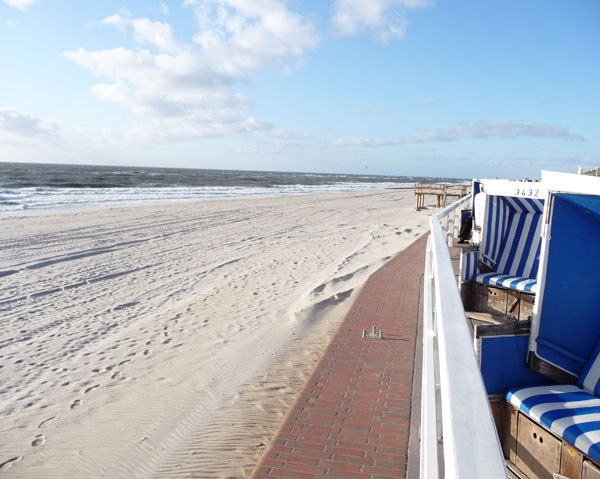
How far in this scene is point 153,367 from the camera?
529cm

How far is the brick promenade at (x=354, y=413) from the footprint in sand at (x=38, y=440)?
221 cm

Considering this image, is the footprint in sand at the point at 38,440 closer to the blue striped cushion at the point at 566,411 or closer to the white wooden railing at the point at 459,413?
the white wooden railing at the point at 459,413

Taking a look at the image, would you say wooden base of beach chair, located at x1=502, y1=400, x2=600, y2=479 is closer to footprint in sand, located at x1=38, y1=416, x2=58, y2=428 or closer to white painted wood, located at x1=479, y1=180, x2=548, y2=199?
white painted wood, located at x1=479, y1=180, x2=548, y2=199

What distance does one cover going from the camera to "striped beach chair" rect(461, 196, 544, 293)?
196 inches

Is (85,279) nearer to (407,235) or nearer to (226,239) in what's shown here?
(226,239)

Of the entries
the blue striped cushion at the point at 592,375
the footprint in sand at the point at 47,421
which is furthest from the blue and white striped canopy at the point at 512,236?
the footprint in sand at the point at 47,421

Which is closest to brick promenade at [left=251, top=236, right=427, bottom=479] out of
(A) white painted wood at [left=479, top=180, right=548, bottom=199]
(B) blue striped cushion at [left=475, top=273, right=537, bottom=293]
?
(B) blue striped cushion at [left=475, top=273, right=537, bottom=293]

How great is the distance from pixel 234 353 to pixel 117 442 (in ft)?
6.24

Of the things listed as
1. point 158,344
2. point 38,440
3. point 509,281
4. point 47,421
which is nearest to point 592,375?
point 509,281

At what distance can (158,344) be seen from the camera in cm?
593

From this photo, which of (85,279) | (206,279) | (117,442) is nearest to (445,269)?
(117,442)

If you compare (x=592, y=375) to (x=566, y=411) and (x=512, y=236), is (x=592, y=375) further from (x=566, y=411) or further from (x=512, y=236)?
(x=512, y=236)

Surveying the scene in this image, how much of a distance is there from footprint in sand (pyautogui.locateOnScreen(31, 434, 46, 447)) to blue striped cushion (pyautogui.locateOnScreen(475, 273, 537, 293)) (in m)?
4.67

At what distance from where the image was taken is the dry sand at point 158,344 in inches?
150
